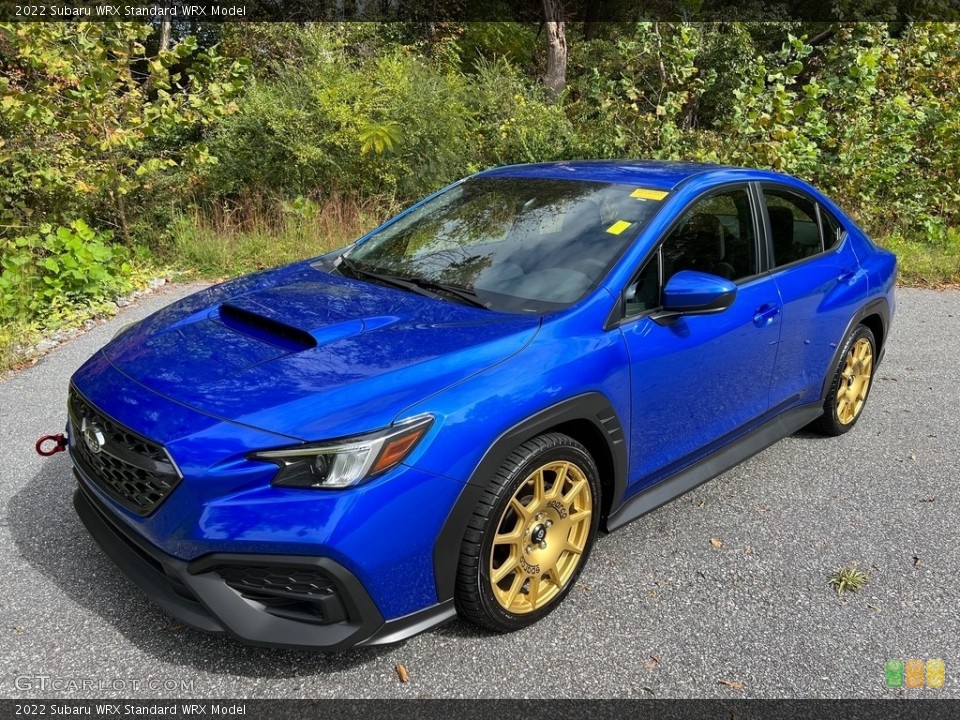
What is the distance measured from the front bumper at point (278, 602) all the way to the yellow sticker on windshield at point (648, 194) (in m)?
2.06

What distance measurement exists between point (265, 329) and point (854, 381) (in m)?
3.51

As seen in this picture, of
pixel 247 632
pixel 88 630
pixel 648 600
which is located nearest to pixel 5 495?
pixel 88 630

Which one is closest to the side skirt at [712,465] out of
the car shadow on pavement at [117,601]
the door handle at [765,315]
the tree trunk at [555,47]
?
the door handle at [765,315]

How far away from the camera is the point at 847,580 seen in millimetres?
3086

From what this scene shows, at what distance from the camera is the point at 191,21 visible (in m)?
15.0

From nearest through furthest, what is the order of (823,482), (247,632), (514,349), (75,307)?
1. (247,632)
2. (514,349)
3. (823,482)
4. (75,307)

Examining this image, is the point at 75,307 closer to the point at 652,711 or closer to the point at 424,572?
the point at 424,572

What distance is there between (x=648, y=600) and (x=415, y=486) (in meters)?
1.26

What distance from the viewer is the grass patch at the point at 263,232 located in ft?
27.3

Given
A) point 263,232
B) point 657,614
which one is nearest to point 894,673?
point 657,614

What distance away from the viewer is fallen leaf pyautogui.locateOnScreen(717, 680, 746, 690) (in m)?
2.51

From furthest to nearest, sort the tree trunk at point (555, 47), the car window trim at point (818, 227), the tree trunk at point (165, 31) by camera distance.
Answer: the tree trunk at point (555, 47), the tree trunk at point (165, 31), the car window trim at point (818, 227)

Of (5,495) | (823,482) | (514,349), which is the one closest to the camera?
(514,349)

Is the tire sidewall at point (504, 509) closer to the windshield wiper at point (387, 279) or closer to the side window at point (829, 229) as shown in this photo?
the windshield wiper at point (387, 279)
